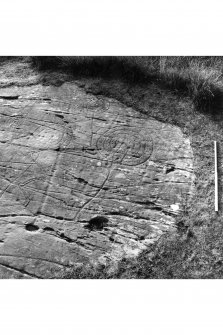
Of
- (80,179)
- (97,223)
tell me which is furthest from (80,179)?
(97,223)

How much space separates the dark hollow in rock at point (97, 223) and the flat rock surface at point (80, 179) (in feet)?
0.04

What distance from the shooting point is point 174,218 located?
5.07 meters

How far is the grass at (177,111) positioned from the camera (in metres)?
4.73

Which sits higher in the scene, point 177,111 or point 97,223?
point 177,111

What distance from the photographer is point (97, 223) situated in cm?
509

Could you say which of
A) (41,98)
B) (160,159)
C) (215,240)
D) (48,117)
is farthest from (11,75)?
(215,240)

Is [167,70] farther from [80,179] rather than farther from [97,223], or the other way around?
[97,223]

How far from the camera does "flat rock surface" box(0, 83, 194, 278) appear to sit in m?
4.91

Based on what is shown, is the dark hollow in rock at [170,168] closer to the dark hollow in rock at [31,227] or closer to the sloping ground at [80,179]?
the sloping ground at [80,179]

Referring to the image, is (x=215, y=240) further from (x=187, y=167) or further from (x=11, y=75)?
(x=11, y=75)

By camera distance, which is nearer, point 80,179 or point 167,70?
point 80,179

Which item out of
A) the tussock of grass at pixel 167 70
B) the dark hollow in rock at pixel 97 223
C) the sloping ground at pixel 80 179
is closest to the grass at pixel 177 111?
the tussock of grass at pixel 167 70

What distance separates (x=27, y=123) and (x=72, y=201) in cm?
160

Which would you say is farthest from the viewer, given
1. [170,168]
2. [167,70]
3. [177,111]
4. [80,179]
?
[167,70]
